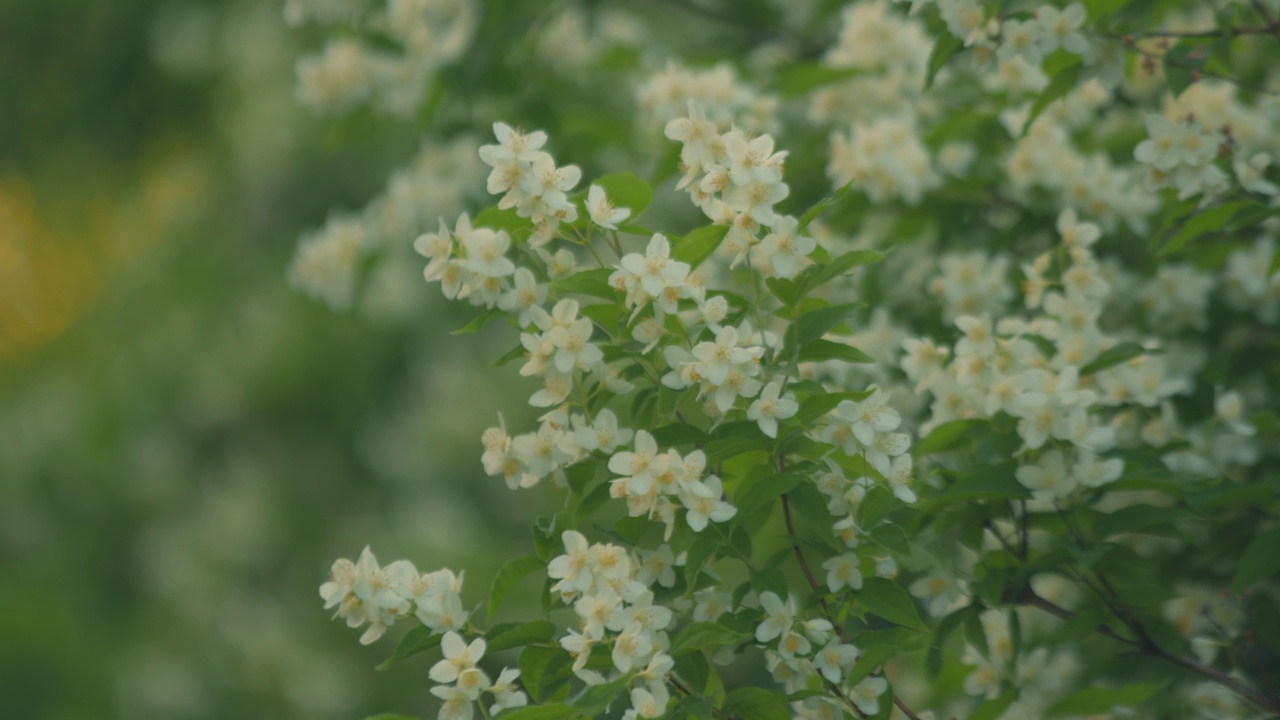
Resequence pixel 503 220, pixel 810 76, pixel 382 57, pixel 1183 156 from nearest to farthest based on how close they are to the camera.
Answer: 1. pixel 503 220
2. pixel 1183 156
3. pixel 810 76
4. pixel 382 57

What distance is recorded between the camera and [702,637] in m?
1.13

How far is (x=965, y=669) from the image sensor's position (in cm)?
176

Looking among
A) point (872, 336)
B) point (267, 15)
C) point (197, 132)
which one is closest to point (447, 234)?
point (872, 336)

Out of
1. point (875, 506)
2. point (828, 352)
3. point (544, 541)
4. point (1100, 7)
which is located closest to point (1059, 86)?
point (1100, 7)

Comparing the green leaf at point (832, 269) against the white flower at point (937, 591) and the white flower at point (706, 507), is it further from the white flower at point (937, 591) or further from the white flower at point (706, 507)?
the white flower at point (937, 591)

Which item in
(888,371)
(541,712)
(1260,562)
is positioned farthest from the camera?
(888,371)

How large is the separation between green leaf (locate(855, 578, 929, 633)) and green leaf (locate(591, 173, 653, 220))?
0.46 metres

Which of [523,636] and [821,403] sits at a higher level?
[821,403]

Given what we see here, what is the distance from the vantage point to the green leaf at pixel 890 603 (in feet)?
3.94

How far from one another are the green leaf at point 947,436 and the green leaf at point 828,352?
21 cm

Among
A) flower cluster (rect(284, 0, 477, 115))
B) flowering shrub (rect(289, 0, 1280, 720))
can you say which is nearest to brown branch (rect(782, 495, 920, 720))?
flowering shrub (rect(289, 0, 1280, 720))

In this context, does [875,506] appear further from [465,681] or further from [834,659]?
[465,681]

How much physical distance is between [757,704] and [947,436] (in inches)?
17.0

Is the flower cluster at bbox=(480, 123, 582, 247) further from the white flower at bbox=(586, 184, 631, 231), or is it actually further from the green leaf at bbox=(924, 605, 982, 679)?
the green leaf at bbox=(924, 605, 982, 679)
